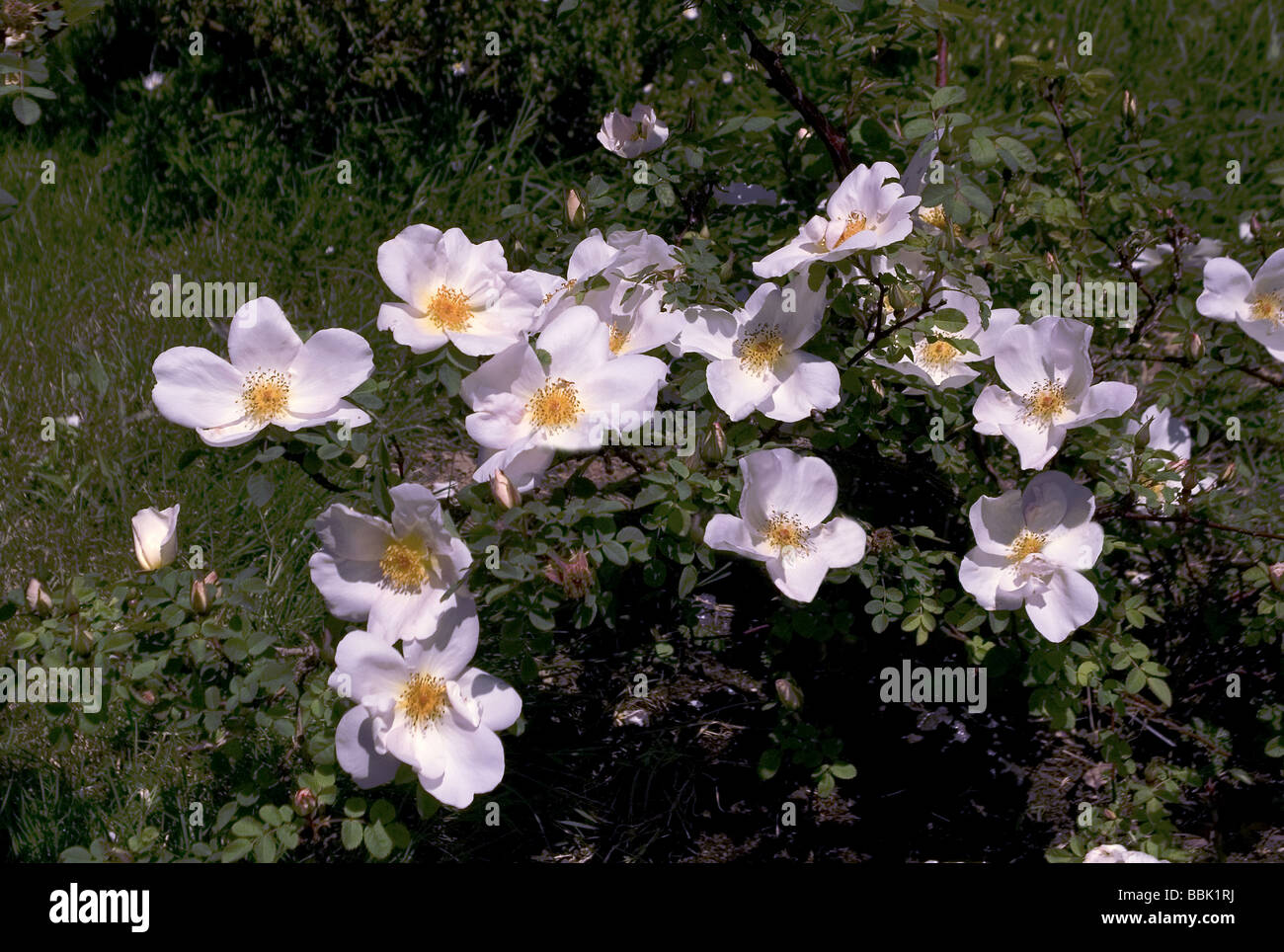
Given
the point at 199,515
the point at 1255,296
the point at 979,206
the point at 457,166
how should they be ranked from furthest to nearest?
the point at 457,166
the point at 199,515
the point at 1255,296
the point at 979,206

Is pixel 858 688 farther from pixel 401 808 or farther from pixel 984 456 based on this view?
pixel 401 808

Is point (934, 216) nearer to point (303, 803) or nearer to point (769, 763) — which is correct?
point (769, 763)

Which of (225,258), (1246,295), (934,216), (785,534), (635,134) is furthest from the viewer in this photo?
(225,258)

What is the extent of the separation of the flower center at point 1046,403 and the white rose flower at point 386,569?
38.5 inches

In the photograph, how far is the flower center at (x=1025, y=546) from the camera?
2.07 m

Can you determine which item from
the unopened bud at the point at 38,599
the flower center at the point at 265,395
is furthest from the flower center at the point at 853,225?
the unopened bud at the point at 38,599

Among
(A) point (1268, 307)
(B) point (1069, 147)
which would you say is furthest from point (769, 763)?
(B) point (1069, 147)

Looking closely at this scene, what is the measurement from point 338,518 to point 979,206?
116cm

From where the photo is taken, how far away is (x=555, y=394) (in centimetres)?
196

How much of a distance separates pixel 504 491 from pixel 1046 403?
92cm

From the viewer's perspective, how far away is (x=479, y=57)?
157 inches

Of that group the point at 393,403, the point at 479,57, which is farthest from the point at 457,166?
the point at 393,403

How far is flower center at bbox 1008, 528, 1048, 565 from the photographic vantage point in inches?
81.6

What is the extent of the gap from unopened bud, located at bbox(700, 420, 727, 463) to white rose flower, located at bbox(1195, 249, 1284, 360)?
0.90m
